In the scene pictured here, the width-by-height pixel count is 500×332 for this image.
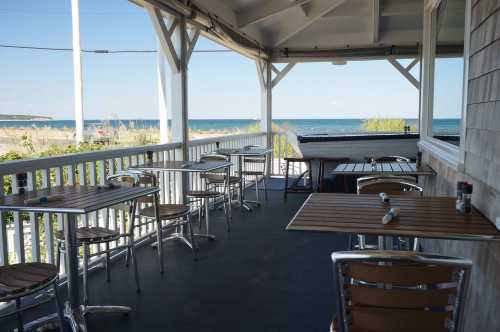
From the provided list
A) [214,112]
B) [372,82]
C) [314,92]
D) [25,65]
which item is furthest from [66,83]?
[372,82]

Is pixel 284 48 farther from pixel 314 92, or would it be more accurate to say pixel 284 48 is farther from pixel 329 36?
pixel 314 92

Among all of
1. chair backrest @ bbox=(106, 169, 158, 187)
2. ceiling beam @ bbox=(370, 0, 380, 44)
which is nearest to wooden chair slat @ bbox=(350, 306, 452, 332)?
chair backrest @ bbox=(106, 169, 158, 187)

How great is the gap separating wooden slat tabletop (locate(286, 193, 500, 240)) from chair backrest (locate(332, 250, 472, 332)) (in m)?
0.49

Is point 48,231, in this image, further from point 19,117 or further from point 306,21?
point 19,117

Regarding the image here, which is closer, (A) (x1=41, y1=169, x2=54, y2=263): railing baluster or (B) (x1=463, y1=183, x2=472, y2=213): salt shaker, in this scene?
(B) (x1=463, y1=183, x2=472, y2=213): salt shaker

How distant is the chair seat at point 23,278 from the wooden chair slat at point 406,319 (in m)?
1.65

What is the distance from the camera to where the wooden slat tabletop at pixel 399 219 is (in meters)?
1.91

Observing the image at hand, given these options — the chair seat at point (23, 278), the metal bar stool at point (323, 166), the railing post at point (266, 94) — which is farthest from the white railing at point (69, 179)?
the railing post at point (266, 94)

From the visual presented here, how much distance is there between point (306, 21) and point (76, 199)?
21.5 feet

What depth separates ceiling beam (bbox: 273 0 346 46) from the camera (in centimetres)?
759

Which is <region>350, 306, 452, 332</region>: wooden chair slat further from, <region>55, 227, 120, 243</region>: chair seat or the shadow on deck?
<region>55, 227, 120, 243</region>: chair seat

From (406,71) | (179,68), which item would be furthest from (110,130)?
(179,68)

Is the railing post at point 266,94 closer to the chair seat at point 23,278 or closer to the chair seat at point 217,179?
the chair seat at point 217,179

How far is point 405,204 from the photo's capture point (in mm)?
2604
